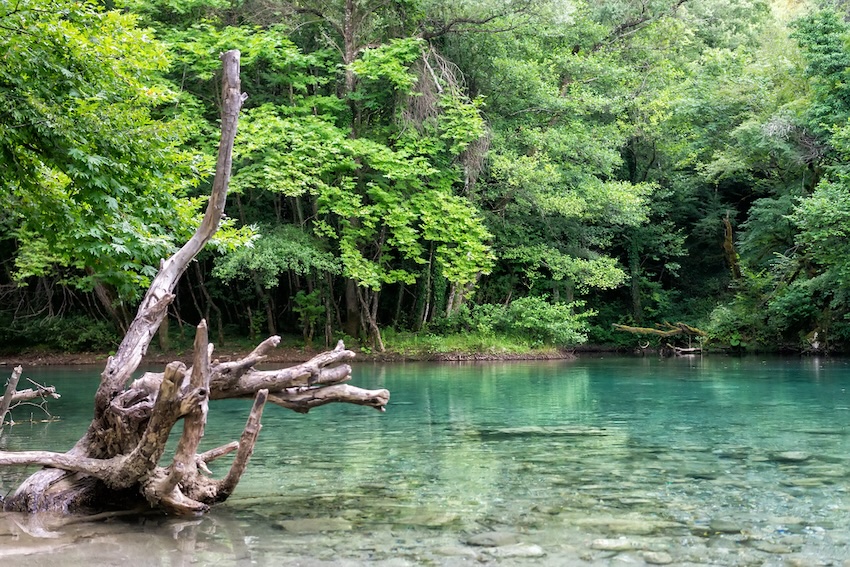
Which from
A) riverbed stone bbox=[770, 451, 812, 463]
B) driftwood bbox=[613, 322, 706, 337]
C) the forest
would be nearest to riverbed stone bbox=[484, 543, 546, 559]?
riverbed stone bbox=[770, 451, 812, 463]

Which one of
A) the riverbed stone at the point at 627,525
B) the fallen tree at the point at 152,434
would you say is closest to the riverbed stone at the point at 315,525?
the fallen tree at the point at 152,434

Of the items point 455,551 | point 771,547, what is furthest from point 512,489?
point 771,547

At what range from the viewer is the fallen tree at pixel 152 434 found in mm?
6223

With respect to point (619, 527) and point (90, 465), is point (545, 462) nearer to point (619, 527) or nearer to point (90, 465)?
point (619, 527)

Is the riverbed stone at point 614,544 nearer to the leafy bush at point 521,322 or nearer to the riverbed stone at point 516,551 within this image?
the riverbed stone at point 516,551

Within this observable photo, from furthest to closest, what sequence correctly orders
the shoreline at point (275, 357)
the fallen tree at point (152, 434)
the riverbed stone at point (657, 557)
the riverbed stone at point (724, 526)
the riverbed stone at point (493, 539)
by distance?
the shoreline at point (275, 357)
the fallen tree at point (152, 434)
the riverbed stone at point (724, 526)
the riverbed stone at point (493, 539)
the riverbed stone at point (657, 557)

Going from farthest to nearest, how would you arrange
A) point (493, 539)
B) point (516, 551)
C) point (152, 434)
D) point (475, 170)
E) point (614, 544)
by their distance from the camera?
point (475, 170) < point (152, 434) < point (493, 539) < point (614, 544) < point (516, 551)

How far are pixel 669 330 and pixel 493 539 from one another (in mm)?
29941

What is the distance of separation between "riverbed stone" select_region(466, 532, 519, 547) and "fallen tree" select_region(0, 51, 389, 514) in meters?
1.49

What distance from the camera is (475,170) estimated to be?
2872 centimetres

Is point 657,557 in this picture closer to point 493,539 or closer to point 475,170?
point 493,539

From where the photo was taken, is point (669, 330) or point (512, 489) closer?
point (512, 489)

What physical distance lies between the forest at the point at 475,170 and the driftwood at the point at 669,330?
2.10 feet

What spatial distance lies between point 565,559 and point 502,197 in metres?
25.8
